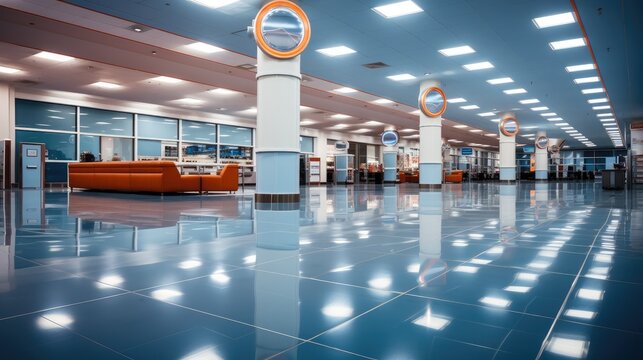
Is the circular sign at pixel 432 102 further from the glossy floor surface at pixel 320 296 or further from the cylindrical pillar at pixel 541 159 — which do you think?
the cylindrical pillar at pixel 541 159

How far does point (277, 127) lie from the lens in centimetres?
722

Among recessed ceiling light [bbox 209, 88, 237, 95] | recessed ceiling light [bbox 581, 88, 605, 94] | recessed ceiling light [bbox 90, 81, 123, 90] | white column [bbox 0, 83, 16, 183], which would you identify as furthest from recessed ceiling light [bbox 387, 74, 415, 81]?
white column [bbox 0, 83, 16, 183]

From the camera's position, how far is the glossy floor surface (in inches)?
50.2

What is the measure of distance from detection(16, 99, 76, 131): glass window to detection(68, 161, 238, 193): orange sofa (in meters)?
5.70

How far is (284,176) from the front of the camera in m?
7.36

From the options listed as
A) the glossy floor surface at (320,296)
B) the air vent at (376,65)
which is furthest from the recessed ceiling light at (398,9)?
the glossy floor surface at (320,296)

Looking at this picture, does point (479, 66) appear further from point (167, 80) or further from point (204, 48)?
point (167, 80)

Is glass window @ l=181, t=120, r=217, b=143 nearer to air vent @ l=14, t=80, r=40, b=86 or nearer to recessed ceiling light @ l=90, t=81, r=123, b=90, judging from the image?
recessed ceiling light @ l=90, t=81, r=123, b=90

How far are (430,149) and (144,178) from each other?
9.66 m

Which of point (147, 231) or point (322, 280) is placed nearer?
point (322, 280)

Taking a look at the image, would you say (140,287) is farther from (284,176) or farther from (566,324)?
(284,176)

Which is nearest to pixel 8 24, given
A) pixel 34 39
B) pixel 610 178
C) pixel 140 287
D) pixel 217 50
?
pixel 34 39

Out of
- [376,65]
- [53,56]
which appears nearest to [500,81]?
[376,65]

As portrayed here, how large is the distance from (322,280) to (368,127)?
87.1ft
